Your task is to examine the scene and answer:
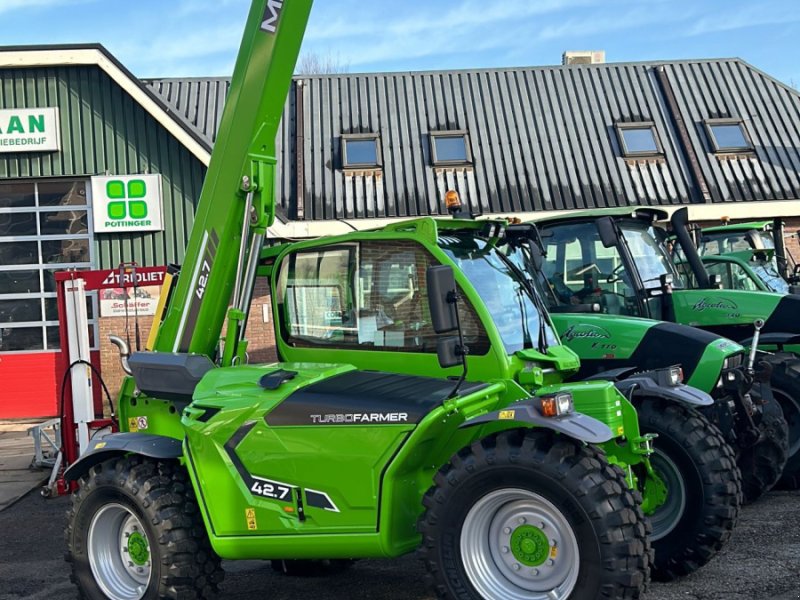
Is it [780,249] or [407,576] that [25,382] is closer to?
[780,249]

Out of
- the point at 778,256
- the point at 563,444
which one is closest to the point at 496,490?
the point at 563,444

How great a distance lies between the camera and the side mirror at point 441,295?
4.88 meters

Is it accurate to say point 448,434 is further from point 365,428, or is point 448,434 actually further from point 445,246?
point 445,246

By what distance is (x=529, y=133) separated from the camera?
20.2 metres

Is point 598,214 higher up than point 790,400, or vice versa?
point 598,214

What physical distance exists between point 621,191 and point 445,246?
13914 millimetres

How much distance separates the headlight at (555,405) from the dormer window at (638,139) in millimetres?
15345

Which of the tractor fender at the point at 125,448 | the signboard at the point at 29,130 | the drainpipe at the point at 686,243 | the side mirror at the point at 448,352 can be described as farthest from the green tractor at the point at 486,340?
the signboard at the point at 29,130

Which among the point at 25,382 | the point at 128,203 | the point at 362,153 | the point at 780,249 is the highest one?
the point at 362,153

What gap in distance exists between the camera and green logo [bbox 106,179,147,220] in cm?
1717

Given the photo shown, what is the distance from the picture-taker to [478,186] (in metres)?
19.1

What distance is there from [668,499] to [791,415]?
3124 mm

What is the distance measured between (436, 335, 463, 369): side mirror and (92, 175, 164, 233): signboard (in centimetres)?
1288

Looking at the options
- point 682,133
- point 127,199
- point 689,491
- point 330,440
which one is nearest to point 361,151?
point 127,199
